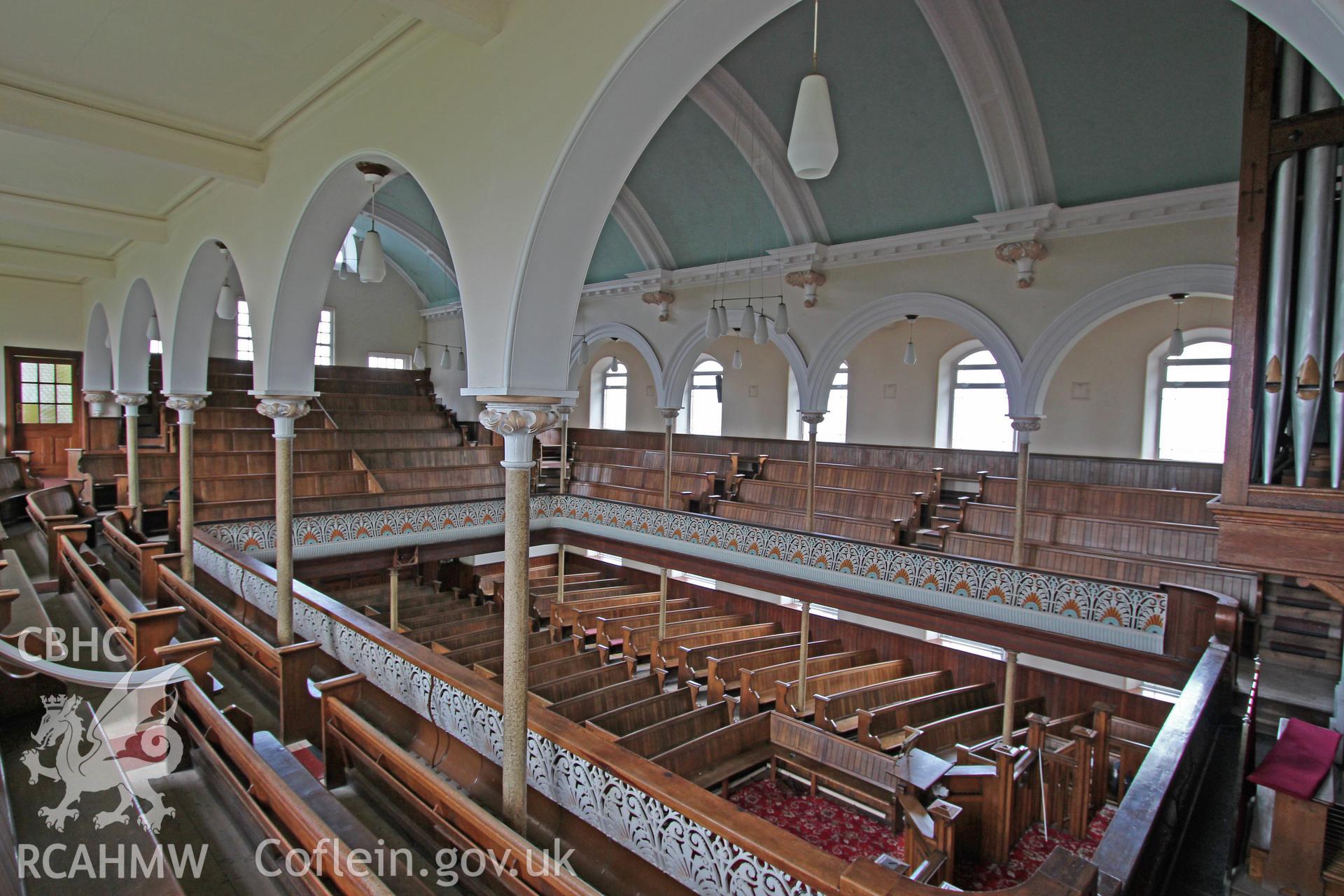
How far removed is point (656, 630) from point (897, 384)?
6506 mm

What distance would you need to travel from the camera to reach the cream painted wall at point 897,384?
1220 centimetres

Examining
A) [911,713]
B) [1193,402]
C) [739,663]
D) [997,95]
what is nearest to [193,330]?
[739,663]

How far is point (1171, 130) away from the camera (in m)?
6.65

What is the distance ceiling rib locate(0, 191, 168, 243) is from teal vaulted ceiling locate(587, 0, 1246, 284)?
646 cm

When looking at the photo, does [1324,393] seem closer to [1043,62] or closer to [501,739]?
[501,739]

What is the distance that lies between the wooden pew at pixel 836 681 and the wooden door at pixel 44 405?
13.9 meters

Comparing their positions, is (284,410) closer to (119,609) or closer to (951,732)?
(119,609)

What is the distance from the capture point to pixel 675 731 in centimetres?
600

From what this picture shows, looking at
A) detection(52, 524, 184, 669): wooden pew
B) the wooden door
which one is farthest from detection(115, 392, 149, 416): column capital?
the wooden door

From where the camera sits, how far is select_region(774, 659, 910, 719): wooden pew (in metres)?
8.31

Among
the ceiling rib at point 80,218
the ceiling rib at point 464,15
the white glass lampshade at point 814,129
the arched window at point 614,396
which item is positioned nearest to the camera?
the white glass lampshade at point 814,129

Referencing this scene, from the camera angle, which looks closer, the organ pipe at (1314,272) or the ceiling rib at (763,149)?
the organ pipe at (1314,272)

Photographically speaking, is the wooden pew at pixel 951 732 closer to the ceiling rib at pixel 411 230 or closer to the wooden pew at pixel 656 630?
the wooden pew at pixel 656 630

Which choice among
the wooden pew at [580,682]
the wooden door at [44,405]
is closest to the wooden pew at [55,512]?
the wooden door at [44,405]
